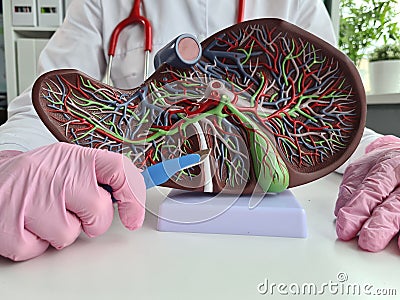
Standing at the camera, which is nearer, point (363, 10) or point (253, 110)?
point (253, 110)

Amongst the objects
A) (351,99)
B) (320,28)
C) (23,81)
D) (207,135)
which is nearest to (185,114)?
(207,135)

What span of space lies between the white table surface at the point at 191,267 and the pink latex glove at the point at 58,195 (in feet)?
0.07

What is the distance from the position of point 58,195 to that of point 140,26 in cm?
58

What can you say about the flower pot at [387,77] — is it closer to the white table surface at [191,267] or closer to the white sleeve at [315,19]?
the white sleeve at [315,19]

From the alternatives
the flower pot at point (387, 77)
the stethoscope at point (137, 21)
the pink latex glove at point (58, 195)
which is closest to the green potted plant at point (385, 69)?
the flower pot at point (387, 77)

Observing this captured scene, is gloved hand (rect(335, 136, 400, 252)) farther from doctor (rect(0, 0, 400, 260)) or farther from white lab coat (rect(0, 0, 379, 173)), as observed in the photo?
white lab coat (rect(0, 0, 379, 173))

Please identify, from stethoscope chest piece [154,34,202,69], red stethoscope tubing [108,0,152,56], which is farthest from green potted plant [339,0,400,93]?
stethoscope chest piece [154,34,202,69]

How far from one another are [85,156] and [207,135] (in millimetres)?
120

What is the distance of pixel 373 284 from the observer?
293 millimetres

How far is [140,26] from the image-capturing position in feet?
2.75

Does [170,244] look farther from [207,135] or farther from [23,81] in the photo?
[23,81]

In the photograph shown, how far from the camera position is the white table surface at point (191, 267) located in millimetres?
279

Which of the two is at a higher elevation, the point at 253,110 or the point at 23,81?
the point at 253,110

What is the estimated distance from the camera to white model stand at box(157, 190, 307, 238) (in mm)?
386
